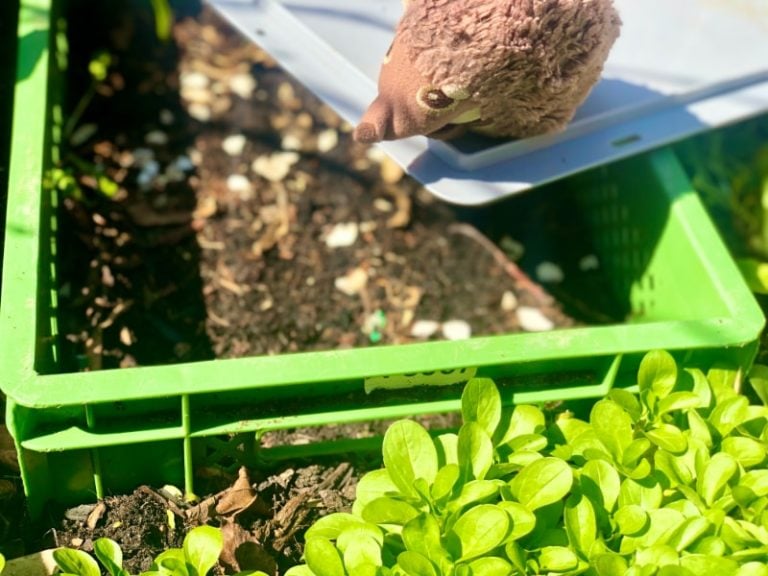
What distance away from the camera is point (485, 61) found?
1097 mm

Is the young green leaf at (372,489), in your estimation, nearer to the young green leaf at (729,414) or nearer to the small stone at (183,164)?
→ the young green leaf at (729,414)

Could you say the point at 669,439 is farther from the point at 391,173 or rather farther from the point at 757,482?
the point at 391,173

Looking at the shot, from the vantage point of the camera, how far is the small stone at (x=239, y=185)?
5.44 ft

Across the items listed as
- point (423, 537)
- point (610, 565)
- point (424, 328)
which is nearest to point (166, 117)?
point (424, 328)

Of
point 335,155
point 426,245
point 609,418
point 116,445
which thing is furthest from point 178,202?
point 609,418

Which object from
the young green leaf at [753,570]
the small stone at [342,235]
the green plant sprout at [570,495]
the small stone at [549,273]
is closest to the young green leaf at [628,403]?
the green plant sprout at [570,495]

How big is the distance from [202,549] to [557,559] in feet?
1.19

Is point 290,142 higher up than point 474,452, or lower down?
higher up

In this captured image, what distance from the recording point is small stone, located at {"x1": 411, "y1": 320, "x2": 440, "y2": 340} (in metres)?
1.52

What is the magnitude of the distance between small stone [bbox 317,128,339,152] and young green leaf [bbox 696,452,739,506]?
975 millimetres

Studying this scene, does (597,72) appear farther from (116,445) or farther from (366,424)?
(116,445)

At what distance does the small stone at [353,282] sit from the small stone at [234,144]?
336 millimetres

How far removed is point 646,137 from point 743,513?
59cm

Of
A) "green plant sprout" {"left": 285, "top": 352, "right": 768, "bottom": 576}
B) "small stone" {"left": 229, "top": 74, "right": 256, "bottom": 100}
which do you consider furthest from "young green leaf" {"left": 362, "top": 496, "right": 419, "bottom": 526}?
"small stone" {"left": 229, "top": 74, "right": 256, "bottom": 100}
